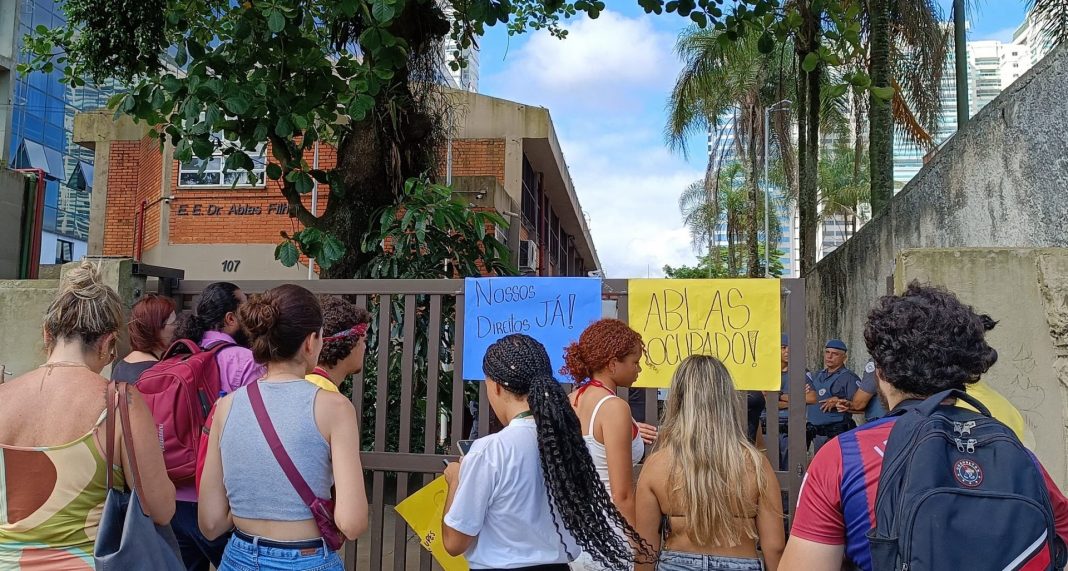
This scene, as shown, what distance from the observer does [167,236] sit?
17.8m

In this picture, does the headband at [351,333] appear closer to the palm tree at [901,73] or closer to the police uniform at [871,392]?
the police uniform at [871,392]

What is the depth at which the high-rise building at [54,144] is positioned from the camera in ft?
118

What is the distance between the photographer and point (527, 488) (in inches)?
108

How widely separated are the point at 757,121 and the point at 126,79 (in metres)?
27.3

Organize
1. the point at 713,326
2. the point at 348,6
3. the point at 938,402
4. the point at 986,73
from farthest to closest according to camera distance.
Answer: the point at 986,73 < the point at 348,6 < the point at 713,326 < the point at 938,402

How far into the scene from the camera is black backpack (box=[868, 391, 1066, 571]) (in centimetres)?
177

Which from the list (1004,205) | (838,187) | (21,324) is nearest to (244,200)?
(21,324)

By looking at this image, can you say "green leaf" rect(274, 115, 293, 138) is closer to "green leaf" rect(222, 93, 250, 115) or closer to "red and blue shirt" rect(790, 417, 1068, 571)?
"green leaf" rect(222, 93, 250, 115)

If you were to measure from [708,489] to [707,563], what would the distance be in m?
0.28

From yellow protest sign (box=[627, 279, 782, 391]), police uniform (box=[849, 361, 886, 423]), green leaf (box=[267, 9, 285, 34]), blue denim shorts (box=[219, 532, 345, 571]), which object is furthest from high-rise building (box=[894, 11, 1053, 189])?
blue denim shorts (box=[219, 532, 345, 571])

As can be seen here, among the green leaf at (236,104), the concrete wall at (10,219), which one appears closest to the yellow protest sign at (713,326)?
the green leaf at (236,104)

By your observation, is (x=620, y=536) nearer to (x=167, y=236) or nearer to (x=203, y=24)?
(x=203, y=24)

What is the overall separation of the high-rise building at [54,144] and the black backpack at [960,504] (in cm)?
3517

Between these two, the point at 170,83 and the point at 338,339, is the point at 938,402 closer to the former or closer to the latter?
the point at 338,339
